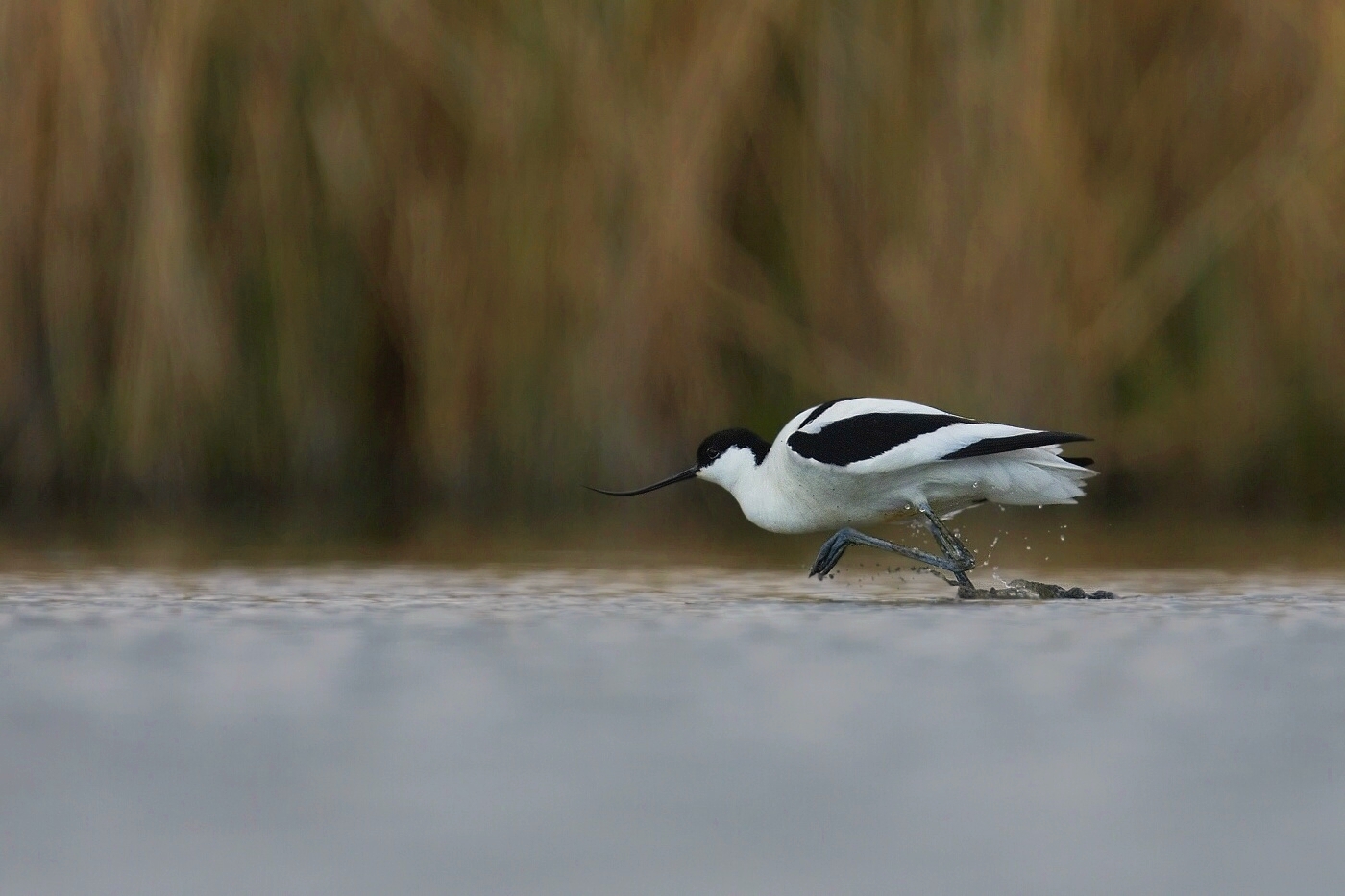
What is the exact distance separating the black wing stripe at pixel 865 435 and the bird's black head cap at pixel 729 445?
429 millimetres

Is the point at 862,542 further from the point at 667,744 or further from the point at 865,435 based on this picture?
the point at 667,744

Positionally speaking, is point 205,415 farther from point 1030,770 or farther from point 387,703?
point 1030,770

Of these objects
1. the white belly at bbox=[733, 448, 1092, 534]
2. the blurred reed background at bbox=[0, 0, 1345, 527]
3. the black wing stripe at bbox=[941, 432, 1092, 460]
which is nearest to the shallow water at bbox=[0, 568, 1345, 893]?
the black wing stripe at bbox=[941, 432, 1092, 460]

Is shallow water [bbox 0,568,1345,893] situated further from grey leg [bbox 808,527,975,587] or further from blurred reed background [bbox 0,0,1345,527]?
blurred reed background [bbox 0,0,1345,527]

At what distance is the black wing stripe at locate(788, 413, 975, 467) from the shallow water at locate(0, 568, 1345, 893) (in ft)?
1.75

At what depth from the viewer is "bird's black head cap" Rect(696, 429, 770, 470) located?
17.7 ft

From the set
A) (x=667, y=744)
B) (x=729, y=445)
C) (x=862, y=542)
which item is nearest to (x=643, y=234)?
(x=729, y=445)

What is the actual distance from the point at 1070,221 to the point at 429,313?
206 cm

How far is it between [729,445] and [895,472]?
2.07ft

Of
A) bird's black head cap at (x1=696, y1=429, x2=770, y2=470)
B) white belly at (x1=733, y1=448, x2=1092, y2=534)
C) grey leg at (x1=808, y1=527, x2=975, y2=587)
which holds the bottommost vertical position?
grey leg at (x1=808, y1=527, x2=975, y2=587)

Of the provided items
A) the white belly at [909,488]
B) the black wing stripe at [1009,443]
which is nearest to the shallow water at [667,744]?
the black wing stripe at [1009,443]

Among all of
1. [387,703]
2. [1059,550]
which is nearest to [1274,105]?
[1059,550]

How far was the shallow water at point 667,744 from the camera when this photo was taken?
7.06 feet

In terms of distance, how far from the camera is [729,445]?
5.46 metres
